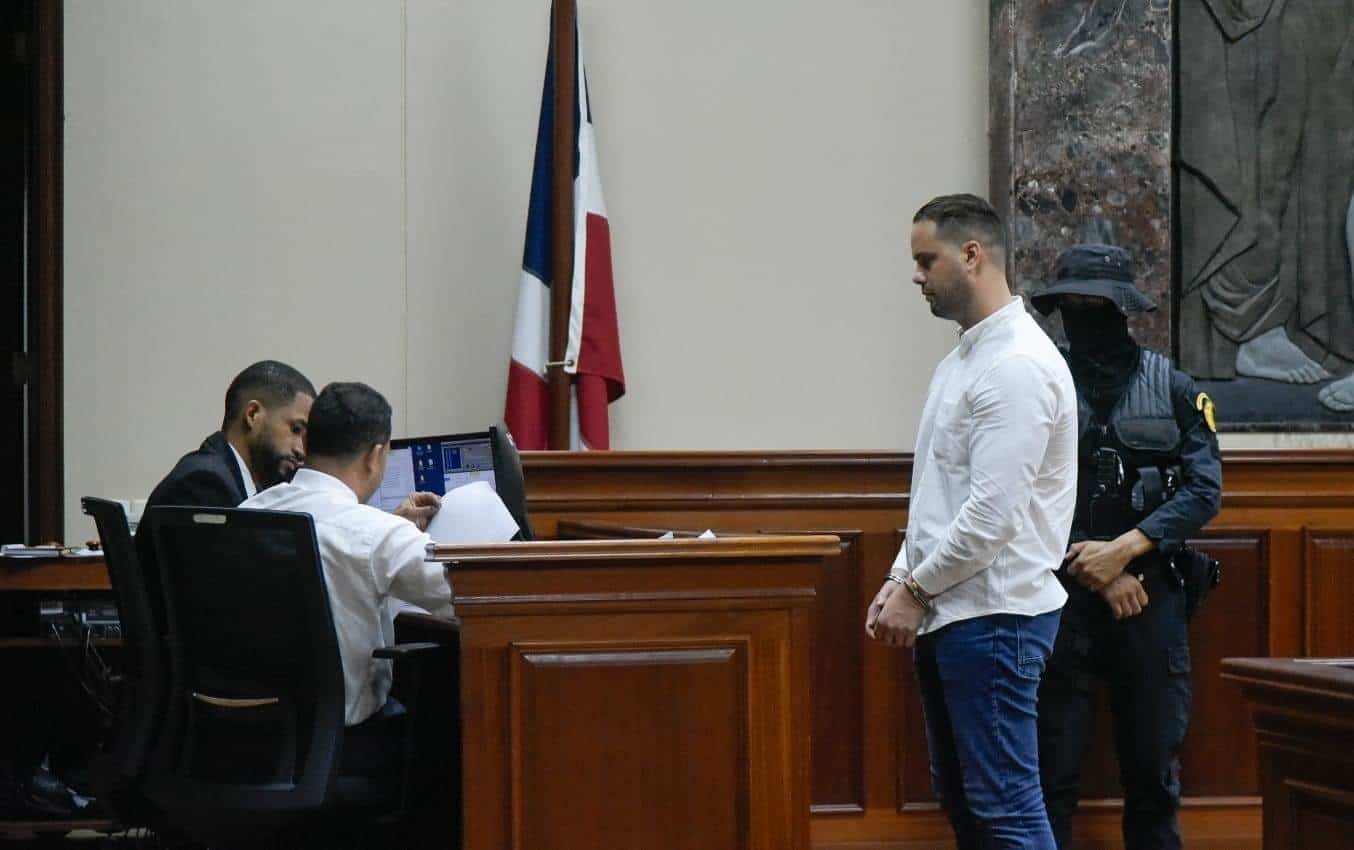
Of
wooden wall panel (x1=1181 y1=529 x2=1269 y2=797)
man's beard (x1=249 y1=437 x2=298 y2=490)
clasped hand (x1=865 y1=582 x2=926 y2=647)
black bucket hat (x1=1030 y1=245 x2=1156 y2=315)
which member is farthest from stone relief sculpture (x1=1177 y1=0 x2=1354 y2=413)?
man's beard (x1=249 y1=437 x2=298 y2=490)

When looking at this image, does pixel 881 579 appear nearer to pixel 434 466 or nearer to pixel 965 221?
pixel 434 466

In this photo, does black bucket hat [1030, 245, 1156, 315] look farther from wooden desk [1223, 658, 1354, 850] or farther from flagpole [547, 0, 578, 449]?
flagpole [547, 0, 578, 449]

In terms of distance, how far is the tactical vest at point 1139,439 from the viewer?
3734 mm

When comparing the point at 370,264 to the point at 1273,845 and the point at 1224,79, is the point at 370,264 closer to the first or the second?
the point at 1224,79

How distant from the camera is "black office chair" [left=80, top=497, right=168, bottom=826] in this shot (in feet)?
9.73

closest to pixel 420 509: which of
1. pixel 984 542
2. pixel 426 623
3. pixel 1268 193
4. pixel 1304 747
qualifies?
pixel 426 623

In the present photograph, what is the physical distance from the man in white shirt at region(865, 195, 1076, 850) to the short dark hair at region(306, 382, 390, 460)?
3.25 feet

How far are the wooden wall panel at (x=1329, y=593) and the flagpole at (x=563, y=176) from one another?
232 centimetres

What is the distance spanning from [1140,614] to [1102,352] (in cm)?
61

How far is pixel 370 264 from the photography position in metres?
5.54

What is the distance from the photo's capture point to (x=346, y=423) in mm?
3045

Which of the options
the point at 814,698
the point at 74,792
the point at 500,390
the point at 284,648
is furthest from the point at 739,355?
the point at 284,648

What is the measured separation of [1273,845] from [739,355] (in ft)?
12.3

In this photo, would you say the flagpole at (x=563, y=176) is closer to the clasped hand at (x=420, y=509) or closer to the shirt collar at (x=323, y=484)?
the clasped hand at (x=420, y=509)
